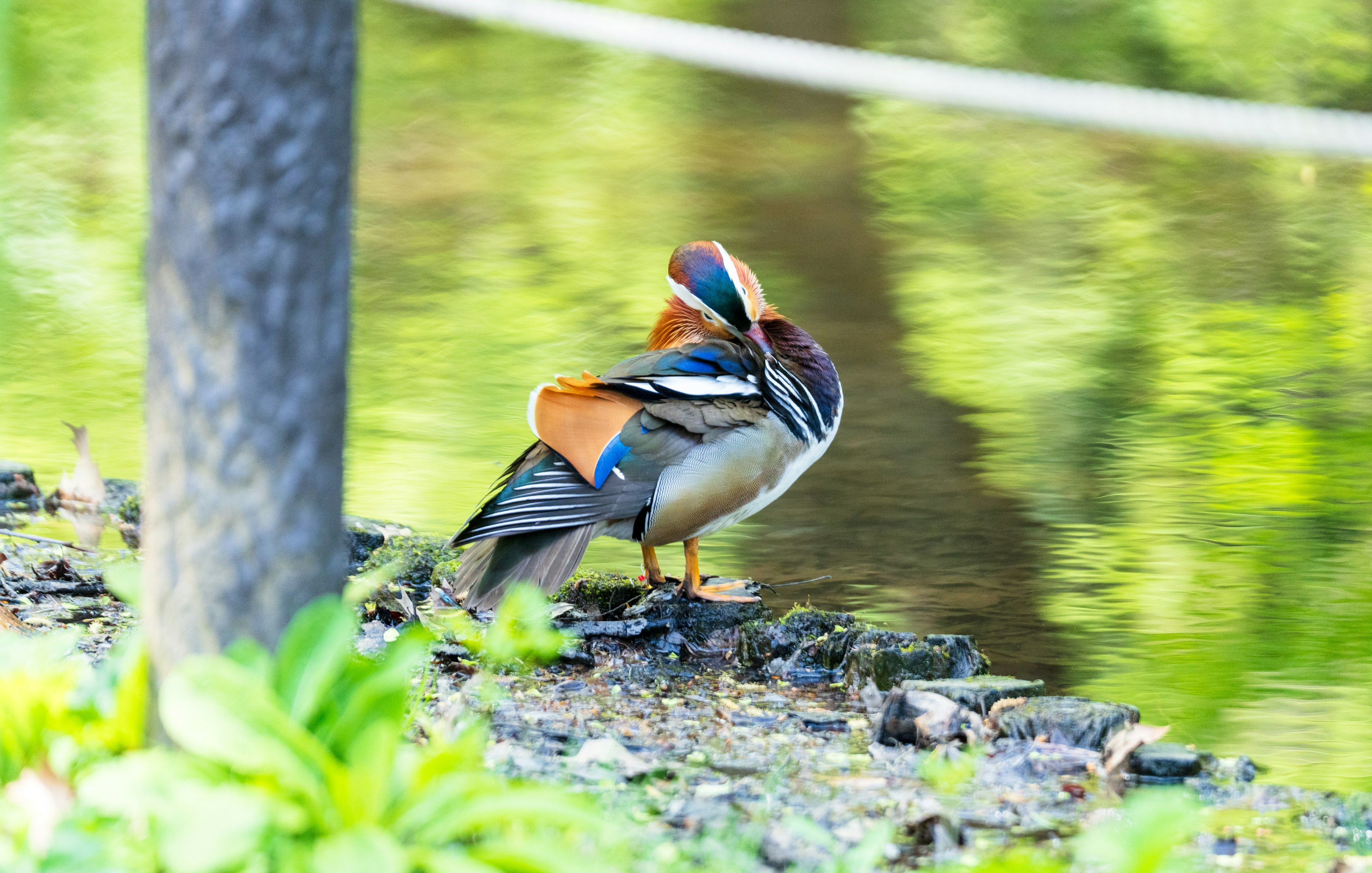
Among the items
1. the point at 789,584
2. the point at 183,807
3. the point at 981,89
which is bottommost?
the point at 789,584

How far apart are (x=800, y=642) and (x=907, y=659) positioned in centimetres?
31

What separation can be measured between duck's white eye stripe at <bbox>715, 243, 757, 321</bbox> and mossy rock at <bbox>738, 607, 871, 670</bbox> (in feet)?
2.65

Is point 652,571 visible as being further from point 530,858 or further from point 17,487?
point 17,487

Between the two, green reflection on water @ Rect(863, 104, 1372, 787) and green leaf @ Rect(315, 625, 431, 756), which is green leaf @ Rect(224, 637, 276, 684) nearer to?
green leaf @ Rect(315, 625, 431, 756)

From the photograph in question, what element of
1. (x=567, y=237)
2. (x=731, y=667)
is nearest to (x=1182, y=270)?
(x=567, y=237)

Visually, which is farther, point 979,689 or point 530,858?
point 979,689

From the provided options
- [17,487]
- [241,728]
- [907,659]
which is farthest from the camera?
[17,487]

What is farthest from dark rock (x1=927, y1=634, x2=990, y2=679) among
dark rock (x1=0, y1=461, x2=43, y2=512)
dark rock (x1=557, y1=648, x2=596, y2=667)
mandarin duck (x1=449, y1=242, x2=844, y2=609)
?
dark rock (x1=0, y1=461, x2=43, y2=512)

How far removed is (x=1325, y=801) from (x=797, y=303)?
433 centimetres

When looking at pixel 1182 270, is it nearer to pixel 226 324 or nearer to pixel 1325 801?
pixel 1325 801

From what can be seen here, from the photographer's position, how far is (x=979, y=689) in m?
3.04

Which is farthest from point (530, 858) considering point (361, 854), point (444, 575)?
point (444, 575)

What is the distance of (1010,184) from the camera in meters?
8.97

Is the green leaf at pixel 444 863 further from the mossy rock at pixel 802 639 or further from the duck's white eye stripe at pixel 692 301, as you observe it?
the duck's white eye stripe at pixel 692 301
